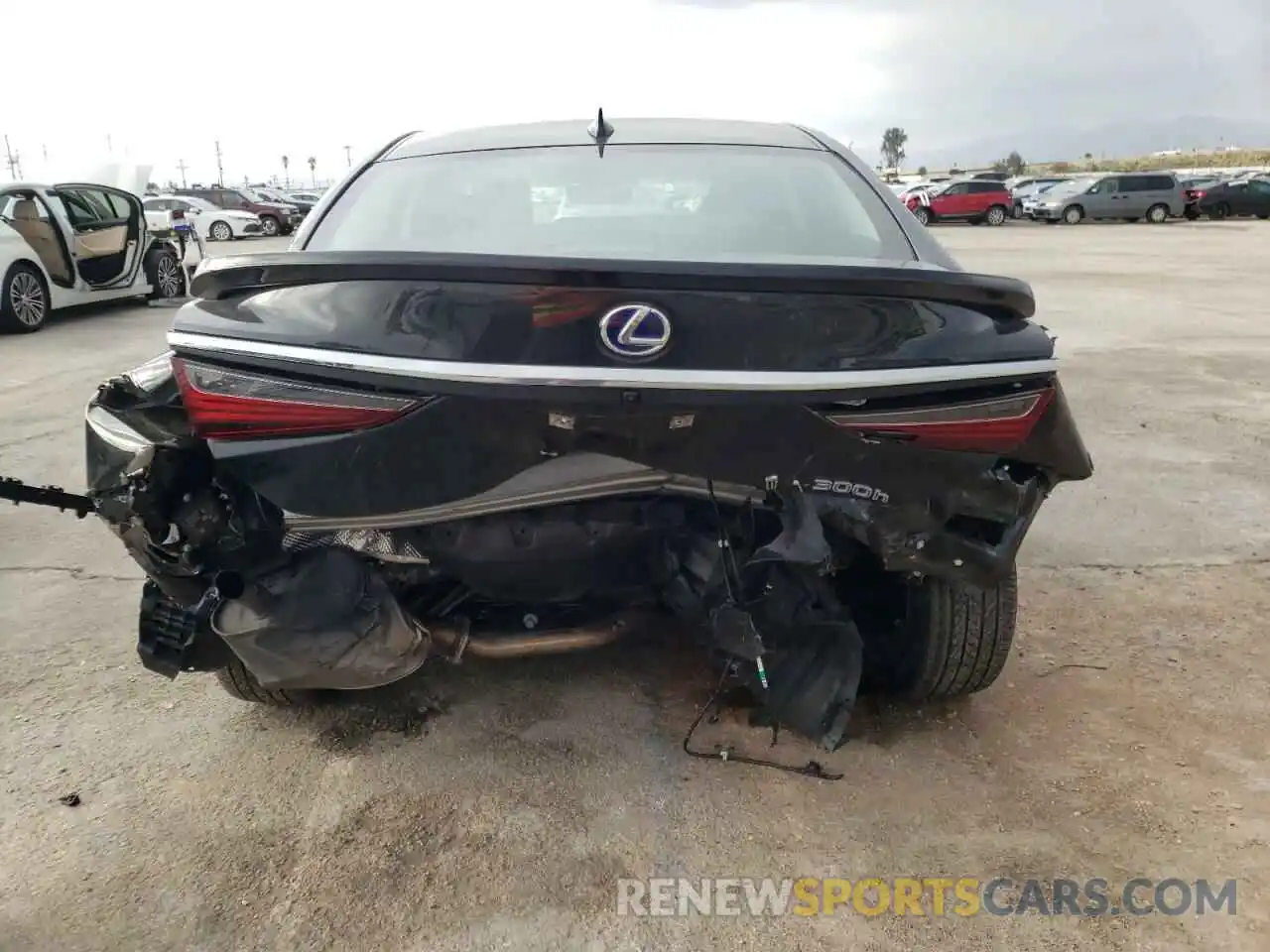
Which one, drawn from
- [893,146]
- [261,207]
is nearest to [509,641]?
[261,207]

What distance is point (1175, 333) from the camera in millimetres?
9359

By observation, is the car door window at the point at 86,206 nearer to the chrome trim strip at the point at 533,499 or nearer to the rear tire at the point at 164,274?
the rear tire at the point at 164,274

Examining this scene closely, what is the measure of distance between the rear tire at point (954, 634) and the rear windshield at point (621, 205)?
0.91m

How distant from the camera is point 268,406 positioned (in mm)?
1955

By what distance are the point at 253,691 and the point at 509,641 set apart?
79cm

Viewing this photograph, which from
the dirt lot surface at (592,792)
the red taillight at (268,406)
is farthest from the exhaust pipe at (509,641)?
the red taillight at (268,406)

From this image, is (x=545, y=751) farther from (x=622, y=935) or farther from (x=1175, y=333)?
(x=1175, y=333)

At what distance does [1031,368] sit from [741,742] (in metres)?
1.30

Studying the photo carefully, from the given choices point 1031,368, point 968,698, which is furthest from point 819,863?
point 1031,368

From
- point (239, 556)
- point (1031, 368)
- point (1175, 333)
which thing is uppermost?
point (1031, 368)

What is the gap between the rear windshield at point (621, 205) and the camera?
2502 millimetres

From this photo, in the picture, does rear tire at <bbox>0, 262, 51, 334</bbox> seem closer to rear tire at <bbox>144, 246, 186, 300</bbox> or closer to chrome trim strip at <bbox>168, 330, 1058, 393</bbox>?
rear tire at <bbox>144, 246, 186, 300</bbox>

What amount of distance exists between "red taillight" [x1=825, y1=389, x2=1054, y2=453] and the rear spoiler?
211 mm

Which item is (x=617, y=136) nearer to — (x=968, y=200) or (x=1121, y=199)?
(x=968, y=200)
